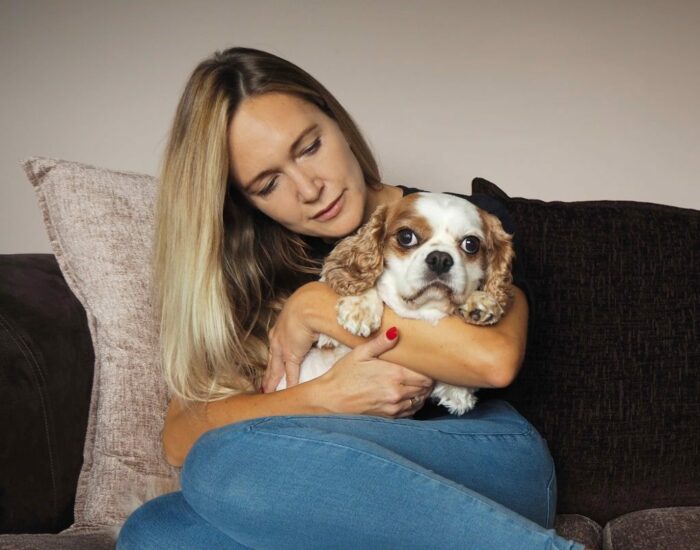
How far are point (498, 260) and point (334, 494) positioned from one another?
0.67 m

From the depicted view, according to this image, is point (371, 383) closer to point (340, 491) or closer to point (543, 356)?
point (340, 491)

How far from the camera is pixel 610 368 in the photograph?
2.09m

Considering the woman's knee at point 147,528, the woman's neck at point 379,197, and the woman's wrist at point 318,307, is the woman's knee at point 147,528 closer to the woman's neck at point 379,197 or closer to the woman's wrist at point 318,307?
the woman's wrist at point 318,307

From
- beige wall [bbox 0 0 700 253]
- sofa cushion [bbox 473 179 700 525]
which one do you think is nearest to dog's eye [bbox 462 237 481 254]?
sofa cushion [bbox 473 179 700 525]

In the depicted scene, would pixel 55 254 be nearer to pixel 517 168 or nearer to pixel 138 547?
pixel 138 547

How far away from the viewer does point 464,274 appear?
1.63 m

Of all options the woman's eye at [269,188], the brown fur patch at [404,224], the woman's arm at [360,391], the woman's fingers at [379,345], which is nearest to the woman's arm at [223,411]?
the woman's arm at [360,391]

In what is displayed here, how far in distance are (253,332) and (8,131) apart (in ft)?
4.09

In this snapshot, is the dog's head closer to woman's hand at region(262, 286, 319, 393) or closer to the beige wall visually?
woman's hand at region(262, 286, 319, 393)

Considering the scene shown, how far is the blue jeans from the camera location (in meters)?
1.36

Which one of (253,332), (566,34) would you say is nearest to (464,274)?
(253,332)

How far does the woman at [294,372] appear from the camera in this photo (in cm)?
139

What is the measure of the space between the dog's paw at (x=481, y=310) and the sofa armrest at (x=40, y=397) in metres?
0.93

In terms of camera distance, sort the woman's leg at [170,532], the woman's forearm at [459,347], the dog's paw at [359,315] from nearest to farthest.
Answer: the woman's leg at [170,532] → the woman's forearm at [459,347] → the dog's paw at [359,315]
